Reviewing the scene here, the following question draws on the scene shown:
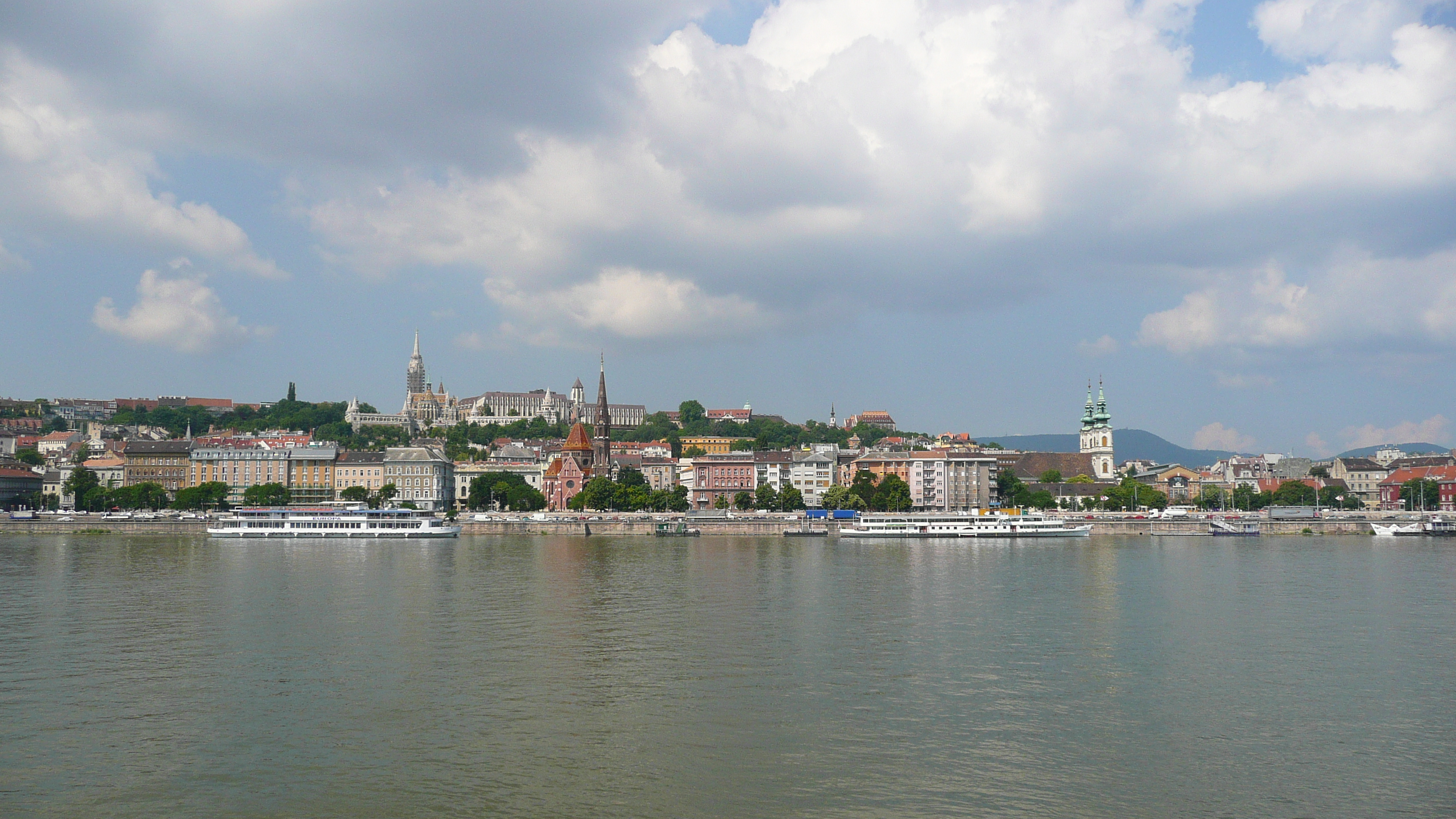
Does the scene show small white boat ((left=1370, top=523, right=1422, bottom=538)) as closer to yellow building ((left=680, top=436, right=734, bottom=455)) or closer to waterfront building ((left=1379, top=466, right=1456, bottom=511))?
waterfront building ((left=1379, top=466, right=1456, bottom=511))

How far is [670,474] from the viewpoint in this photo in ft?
395

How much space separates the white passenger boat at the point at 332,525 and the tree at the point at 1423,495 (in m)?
86.7

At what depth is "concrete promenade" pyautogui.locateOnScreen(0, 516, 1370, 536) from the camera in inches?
3076

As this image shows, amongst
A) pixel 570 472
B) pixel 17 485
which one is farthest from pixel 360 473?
pixel 17 485

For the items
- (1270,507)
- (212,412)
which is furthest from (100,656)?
(212,412)

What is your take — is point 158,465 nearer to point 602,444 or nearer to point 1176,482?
point 602,444

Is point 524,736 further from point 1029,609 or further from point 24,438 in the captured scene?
point 24,438

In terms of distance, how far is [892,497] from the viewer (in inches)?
3652

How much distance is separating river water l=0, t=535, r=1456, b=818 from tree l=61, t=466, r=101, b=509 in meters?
69.0

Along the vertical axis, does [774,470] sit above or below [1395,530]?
above

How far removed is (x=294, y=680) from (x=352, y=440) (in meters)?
143

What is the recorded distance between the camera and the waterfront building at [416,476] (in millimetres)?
106062

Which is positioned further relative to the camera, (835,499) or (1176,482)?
(1176,482)

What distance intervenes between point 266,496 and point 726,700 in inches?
3428
